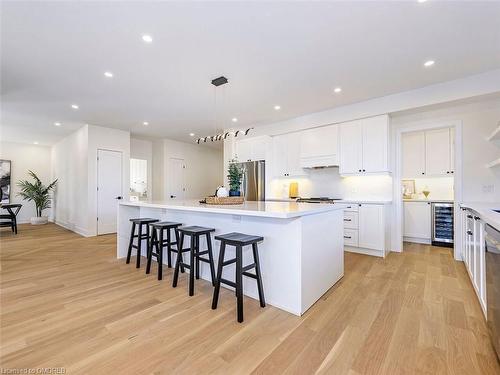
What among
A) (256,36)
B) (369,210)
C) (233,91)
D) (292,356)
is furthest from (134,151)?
(292,356)

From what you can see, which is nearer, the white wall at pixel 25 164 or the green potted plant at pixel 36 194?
the green potted plant at pixel 36 194

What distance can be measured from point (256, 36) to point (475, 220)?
9.08 feet

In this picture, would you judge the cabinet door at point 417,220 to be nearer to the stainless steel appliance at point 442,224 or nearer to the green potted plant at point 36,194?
the stainless steel appliance at point 442,224

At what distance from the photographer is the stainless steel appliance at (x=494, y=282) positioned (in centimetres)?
135

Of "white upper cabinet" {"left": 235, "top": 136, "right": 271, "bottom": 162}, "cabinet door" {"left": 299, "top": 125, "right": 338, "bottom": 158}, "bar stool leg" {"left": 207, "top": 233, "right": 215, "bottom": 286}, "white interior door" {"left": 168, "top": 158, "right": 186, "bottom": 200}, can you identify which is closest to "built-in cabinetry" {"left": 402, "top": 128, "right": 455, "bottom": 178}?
"cabinet door" {"left": 299, "top": 125, "right": 338, "bottom": 158}

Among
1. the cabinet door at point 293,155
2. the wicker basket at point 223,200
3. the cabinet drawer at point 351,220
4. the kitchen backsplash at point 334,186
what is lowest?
the cabinet drawer at point 351,220

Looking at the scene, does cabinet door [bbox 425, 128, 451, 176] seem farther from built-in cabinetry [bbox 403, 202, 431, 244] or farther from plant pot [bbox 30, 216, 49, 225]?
plant pot [bbox 30, 216, 49, 225]

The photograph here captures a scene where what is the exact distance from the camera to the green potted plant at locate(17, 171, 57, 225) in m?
7.13

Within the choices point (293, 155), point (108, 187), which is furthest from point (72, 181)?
point (293, 155)

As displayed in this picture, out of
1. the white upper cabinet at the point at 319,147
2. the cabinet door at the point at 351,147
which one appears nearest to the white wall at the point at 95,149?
the white upper cabinet at the point at 319,147

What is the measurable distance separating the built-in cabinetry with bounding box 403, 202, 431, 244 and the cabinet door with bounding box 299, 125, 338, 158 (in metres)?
2.10

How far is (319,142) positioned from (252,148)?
5.22 feet

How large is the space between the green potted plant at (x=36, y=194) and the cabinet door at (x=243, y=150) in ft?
20.8

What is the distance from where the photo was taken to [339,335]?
5.61ft
